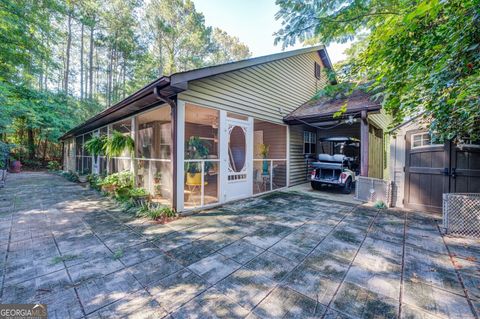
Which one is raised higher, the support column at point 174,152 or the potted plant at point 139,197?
the support column at point 174,152

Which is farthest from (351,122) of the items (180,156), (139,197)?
(139,197)

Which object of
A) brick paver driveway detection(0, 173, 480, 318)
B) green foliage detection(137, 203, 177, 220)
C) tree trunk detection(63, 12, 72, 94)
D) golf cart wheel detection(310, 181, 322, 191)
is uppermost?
tree trunk detection(63, 12, 72, 94)

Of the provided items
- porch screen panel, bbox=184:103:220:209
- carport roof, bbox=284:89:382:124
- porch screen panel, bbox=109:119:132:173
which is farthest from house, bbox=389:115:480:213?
porch screen panel, bbox=109:119:132:173

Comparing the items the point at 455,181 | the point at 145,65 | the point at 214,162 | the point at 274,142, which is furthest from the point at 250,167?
the point at 145,65

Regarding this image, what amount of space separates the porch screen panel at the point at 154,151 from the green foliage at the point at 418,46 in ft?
13.9

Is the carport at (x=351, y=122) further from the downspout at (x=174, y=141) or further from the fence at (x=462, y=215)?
the downspout at (x=174, y=141)

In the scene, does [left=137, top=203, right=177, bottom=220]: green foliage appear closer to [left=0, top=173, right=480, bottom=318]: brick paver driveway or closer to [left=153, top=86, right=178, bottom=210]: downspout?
[left=153, top=86, right=178, bottom=210]: downspout

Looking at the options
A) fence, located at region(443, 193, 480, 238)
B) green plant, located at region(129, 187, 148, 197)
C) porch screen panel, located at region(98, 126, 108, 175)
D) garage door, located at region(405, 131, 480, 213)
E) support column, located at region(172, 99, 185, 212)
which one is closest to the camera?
fence, located at region(443, 193, 480, 238)

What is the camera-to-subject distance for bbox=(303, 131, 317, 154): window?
9031 mm

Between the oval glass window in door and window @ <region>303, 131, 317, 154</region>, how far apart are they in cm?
398

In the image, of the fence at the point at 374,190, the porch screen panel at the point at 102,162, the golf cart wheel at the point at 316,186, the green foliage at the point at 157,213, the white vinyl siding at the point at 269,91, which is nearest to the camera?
the green foliage at the point at 157,213

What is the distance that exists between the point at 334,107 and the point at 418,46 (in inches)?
165

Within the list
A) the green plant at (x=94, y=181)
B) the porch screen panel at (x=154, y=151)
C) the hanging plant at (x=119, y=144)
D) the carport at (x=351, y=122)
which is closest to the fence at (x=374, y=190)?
the carport at (x=351, y=122)

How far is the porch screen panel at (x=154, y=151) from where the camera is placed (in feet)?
17.6
